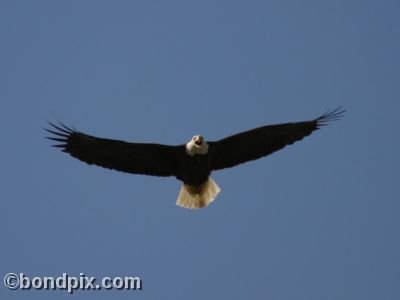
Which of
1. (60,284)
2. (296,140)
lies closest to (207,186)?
(296,140)

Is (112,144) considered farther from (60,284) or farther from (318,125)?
(318,125)

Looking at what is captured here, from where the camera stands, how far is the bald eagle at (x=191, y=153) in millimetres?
12633

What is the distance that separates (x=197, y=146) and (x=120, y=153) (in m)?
1.09

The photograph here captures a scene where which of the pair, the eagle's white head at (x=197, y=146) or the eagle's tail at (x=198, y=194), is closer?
the eagle's white head at (x=197, y=146)

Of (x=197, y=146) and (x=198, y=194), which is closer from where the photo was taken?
(x=197, y=146)

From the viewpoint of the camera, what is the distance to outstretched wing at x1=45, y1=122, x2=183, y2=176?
12.6 meters

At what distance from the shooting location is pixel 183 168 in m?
12.9

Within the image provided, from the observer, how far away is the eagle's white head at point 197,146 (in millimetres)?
12594

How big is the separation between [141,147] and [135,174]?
0.43 meters

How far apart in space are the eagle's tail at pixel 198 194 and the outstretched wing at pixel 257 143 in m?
0.33

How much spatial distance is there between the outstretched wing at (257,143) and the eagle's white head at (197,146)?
0.28 meters

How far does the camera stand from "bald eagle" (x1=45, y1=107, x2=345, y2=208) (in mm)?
12633

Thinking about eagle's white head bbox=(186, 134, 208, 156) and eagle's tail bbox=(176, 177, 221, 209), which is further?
eagle's tail bbox=(176, 177, 221, 209)

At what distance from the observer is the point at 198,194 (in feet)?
43.6
